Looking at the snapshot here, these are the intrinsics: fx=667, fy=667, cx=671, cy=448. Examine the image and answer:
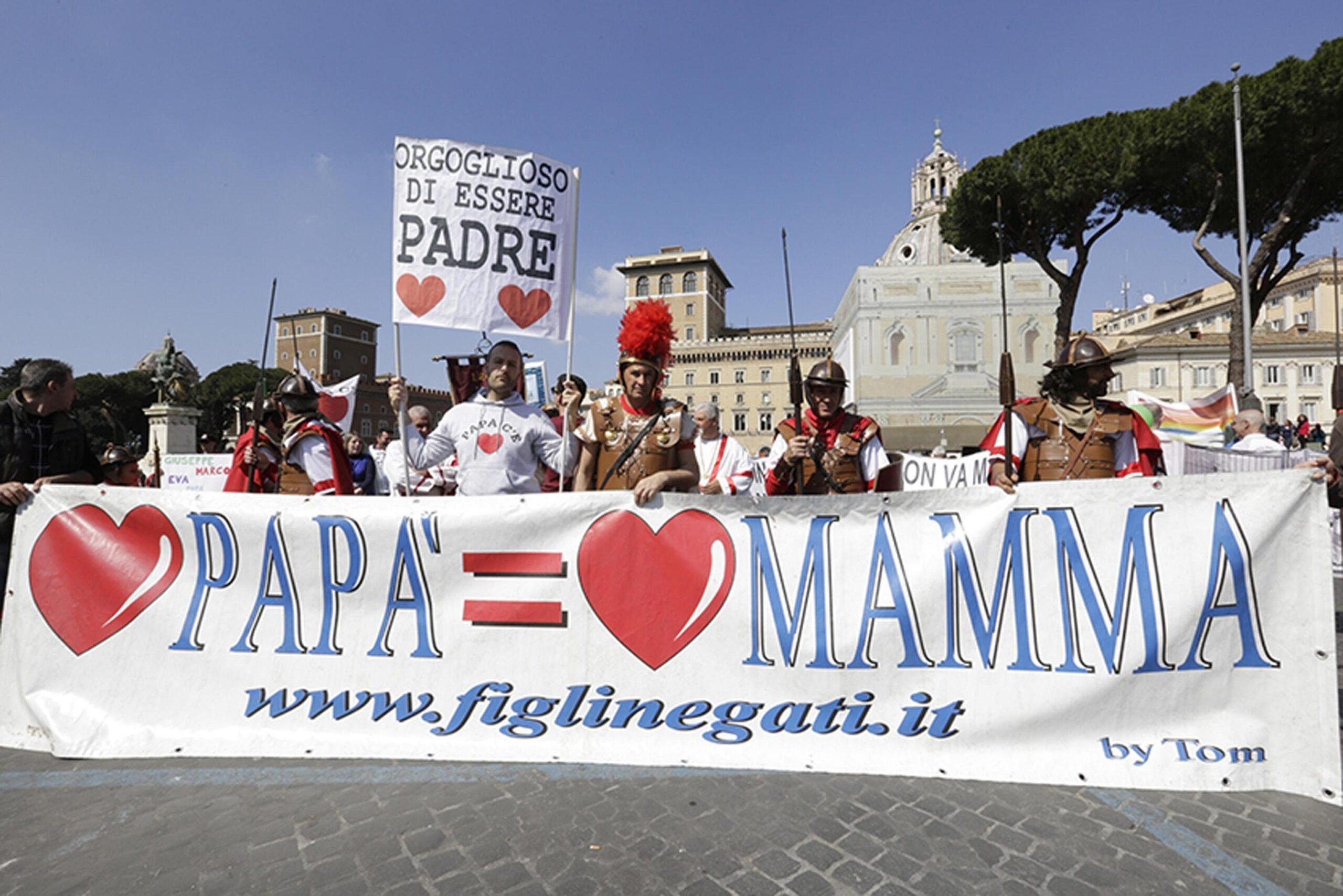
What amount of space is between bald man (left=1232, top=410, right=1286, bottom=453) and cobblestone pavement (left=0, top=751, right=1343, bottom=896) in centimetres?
521

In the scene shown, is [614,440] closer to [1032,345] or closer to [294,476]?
[294,476]

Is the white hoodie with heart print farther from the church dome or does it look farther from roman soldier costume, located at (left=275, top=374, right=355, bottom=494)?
the church dome

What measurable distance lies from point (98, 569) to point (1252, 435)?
972 cm

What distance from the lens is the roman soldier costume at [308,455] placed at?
15.0 ft

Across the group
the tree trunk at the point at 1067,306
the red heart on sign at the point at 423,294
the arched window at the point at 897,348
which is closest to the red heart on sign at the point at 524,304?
the red heart on sign at the point at 423,294

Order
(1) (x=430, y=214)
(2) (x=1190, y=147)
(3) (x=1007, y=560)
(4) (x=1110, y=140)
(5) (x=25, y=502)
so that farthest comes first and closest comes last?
(4) (x=1110, y=140)
(2) (x=1190, y=147)
(1) (x=430, y=214)
(5) (x=25, y=502)
(3) (x=1007, y=560)

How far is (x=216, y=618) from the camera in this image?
330 centimetres

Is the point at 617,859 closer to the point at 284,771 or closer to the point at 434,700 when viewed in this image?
the point at 434,700

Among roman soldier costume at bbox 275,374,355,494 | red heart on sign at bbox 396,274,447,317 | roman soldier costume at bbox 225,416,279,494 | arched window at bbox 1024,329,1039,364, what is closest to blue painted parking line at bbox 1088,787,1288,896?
red heart on sign at bbox 396,274,447,317

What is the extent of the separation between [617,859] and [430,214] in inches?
139

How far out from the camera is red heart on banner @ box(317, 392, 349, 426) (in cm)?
862

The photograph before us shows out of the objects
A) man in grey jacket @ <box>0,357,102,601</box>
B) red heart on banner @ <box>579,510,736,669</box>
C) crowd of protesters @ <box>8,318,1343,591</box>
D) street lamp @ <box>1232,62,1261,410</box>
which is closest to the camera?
red heart on banner @ <box>579,510,736,669</box>

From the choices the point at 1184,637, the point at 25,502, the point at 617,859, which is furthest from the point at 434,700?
the point at 1184,637

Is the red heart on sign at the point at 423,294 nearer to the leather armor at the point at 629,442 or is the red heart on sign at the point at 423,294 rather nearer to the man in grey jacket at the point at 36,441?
the leather armor at the point at 629,442
